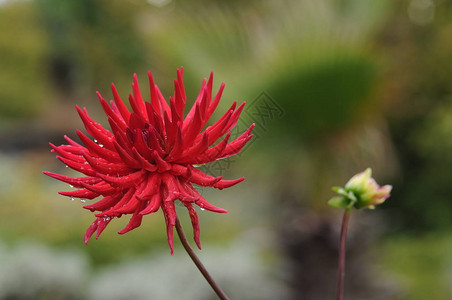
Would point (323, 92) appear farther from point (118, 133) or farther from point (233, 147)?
point (118, 133)

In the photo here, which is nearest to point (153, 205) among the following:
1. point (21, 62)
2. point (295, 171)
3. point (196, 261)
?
point (196, 261)

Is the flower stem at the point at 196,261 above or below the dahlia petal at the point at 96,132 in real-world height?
below

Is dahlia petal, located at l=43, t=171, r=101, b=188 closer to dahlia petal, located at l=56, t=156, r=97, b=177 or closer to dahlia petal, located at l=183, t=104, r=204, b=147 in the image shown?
dahlia petal, located at l=56, t=156, r=97, b=177

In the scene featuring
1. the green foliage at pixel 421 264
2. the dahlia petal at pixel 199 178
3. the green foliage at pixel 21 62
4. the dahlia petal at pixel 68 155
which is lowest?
the dahlia petal at pixel 68 155

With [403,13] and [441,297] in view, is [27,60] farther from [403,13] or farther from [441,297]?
[441,297]

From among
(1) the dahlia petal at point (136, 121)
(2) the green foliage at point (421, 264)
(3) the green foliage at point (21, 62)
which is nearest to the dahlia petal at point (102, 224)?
(1) the dahlia petal at point (136, 121)

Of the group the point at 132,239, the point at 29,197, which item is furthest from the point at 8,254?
the point at 29,197

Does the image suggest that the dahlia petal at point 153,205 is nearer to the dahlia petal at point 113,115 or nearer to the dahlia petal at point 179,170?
the dahlia petal at point 179,170
